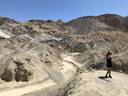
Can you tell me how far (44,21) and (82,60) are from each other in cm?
11984

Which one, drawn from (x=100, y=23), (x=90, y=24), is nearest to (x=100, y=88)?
(x=90, y=24)

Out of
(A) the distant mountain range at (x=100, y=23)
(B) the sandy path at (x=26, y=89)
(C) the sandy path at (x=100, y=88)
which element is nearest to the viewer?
(C) the sandy path at (x=100, y=88)

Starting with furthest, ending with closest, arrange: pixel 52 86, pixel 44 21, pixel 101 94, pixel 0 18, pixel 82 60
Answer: pixel 44 21 → pixel 0 18 → pixel 82 60 → pixel 52 86 → pixel 101 94

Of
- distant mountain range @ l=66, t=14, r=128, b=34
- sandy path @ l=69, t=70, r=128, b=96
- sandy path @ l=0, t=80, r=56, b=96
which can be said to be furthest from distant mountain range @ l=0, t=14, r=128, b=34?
sandy path @ l=69, t=70, r=128, b=96

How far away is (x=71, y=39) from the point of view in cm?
8219

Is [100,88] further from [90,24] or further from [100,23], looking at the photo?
[100,23]

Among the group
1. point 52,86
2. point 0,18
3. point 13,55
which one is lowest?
point 52,86

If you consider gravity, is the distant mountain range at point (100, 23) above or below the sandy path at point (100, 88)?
above

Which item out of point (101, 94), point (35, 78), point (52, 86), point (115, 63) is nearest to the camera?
point (101, 94)

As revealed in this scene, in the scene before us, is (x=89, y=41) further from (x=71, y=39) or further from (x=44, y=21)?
(x=44, y=21)

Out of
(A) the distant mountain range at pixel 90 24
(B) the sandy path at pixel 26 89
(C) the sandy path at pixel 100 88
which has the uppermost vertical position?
(A) the distant mountain range at pixel 90 24

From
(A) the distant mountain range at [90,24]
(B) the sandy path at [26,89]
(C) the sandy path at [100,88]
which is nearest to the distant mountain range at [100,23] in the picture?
(A) the distant mountain range at [90,24]

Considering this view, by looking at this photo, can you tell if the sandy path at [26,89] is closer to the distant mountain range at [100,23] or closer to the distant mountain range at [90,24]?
the distant mountain range at [90,24]

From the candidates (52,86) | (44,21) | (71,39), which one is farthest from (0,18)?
(52,86)
